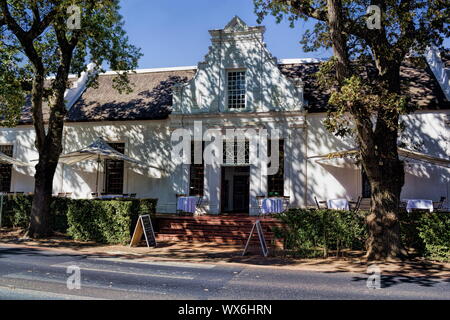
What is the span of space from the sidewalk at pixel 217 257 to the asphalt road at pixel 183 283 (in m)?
0.64

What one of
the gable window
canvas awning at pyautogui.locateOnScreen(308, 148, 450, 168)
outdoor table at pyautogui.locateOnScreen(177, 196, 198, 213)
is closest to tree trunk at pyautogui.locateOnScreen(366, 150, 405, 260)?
canvas awning at pyautogui.locateOnScreen(308, 148, 450, 168)

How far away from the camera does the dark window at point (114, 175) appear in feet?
64.1

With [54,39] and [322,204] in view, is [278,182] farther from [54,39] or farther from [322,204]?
[54,39]

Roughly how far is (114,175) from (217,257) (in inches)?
396

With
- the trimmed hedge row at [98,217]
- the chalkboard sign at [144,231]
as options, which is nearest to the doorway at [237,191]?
the trimmed hedge row at [98,217]

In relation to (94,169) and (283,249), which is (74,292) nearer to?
(283,249)

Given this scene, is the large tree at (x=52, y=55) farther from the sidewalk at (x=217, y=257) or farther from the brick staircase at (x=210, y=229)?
the brick staircase at (x=210, y=229)

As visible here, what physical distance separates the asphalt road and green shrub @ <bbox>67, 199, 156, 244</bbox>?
119 inches

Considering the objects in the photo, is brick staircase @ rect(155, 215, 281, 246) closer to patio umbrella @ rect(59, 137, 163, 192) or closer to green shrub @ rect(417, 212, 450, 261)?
patio umbrella @ rect(59, 137, 163, 192)

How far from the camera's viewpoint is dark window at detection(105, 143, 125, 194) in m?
19.5

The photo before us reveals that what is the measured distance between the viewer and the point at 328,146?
16859 millimetres

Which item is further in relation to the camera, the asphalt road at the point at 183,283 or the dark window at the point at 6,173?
the dark window at the point at 6,173

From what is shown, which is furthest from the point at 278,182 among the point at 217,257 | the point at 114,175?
the point at 114,175
